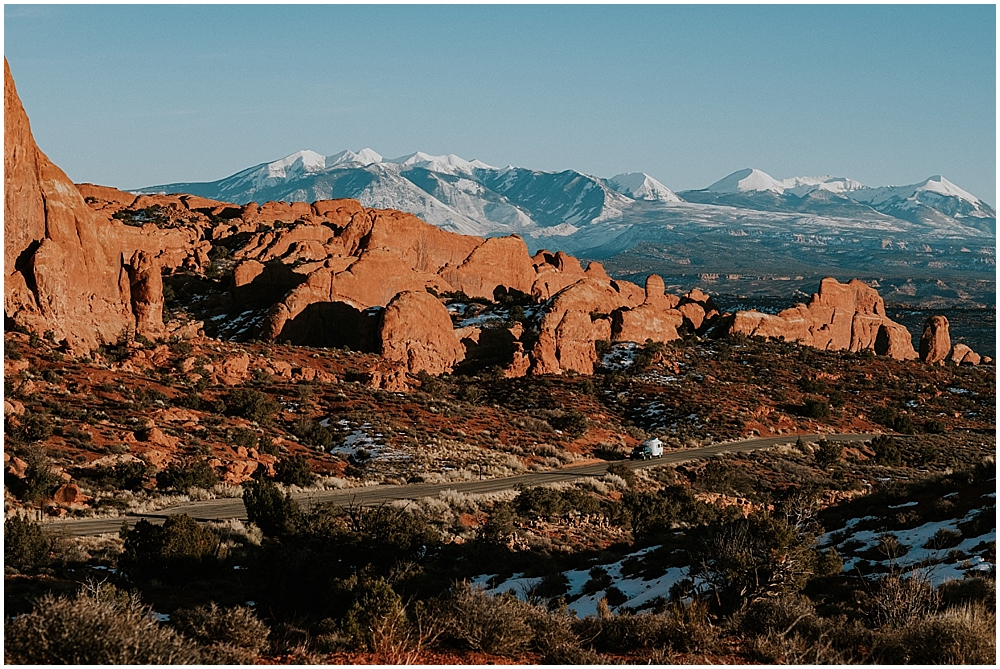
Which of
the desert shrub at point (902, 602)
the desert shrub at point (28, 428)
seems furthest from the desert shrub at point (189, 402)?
the desert shrub at point (902, 602)

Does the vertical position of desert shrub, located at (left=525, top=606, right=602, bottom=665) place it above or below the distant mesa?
below

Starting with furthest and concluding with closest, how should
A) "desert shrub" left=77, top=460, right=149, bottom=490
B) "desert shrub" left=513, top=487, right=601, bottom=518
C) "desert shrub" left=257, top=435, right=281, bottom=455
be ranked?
"desert shrub" left=257, top=435, right=281, bottom=455 → "desert shrub" left=513, top=487, right=601, bottom=518 → "desert shrub" left=77, top=460, right=149, bottom=490

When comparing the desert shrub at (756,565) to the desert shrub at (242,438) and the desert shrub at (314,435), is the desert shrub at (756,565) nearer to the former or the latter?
the desert shrub at (242,438)

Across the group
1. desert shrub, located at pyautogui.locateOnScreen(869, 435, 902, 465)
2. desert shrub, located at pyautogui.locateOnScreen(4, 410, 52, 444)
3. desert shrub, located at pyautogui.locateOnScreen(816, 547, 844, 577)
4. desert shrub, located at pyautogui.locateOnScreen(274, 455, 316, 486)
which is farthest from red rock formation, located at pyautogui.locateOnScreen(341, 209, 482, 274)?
desert shrub, located at pyautogui.locateOnScreen(816, 547, 844, 577)

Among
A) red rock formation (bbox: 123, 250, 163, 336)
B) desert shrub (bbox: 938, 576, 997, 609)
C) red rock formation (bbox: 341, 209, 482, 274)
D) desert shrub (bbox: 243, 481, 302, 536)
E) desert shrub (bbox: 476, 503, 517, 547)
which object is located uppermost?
red rock formation (bbox: 341, 209, 482, 274)

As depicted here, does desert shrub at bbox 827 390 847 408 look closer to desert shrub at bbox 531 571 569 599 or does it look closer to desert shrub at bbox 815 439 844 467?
desert shrub at bbox 815 439 844 467

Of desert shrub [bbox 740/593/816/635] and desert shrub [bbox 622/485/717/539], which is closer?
desert shrub [bbox 740/593/816/635]
